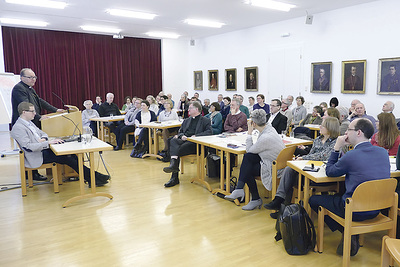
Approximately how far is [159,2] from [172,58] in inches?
268

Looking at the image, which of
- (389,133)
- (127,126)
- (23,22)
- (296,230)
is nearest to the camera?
(296,230)

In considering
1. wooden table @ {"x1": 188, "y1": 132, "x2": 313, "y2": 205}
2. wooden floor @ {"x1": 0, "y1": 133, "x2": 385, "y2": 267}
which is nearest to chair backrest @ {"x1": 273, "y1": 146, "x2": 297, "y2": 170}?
wooden table @ {"x1": 188, "y1": 132, "x2": 313, "y2": 205}

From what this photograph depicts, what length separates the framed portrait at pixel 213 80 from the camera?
41.6ft

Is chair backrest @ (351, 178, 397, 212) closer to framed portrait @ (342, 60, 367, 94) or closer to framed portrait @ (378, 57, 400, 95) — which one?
framed portrait @ (378, 57, 400, 95)

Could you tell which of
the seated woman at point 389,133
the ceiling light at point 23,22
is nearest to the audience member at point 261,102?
the seated woman at point 389,133

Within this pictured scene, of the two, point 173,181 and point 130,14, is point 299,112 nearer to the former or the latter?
point 173,181

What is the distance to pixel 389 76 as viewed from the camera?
7340 millimetres

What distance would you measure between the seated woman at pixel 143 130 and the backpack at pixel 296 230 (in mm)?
4967

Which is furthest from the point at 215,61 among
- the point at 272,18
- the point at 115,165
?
the point at 115,165

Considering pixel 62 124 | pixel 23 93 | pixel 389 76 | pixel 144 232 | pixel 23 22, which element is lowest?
pixel 144 232

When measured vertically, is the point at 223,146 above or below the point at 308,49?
below

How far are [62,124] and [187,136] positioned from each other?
2196 mm

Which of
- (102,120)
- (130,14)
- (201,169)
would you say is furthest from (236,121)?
(130,14)

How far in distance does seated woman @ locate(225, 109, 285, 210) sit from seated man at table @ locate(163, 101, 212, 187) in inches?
50.6
